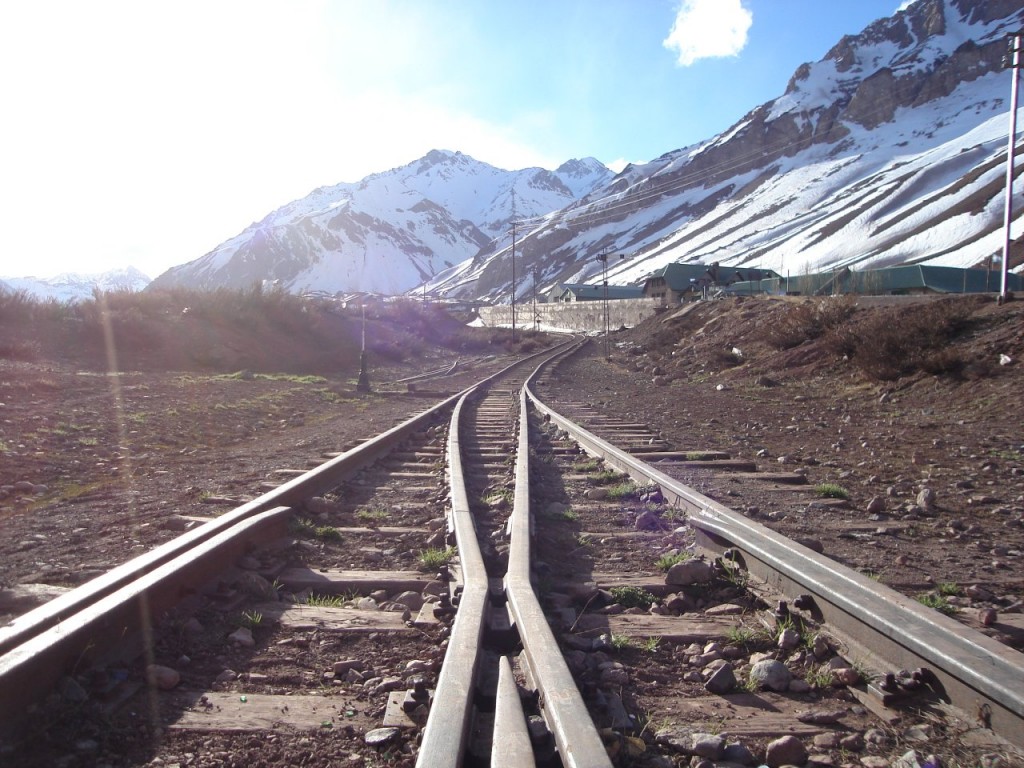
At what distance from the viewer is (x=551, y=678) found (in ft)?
7.18

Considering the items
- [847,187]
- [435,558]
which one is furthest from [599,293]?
[435,558]

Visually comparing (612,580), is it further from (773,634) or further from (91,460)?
(91,460)

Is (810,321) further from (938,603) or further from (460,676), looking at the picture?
(460,676)

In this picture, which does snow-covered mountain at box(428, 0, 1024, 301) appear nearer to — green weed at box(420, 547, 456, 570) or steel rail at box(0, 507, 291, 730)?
green weed at box(420, 547, 456, 570)

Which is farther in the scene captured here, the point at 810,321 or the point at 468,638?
the point at 810,321

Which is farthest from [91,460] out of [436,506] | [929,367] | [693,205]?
[693,205]

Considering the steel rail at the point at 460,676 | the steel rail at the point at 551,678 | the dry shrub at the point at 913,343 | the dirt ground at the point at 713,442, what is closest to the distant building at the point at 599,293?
the dirt ground at the point at 713,442

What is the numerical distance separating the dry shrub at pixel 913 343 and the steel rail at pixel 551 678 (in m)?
9.23

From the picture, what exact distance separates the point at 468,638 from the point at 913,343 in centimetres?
1106

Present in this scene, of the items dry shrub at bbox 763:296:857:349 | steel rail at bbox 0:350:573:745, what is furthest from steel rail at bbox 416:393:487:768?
dry shrub at bbox 763:296:857:349

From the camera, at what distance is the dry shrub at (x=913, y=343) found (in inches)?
417

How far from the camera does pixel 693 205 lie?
17638 cm

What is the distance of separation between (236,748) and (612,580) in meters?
2.06

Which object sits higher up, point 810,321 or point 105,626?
point 810,321
